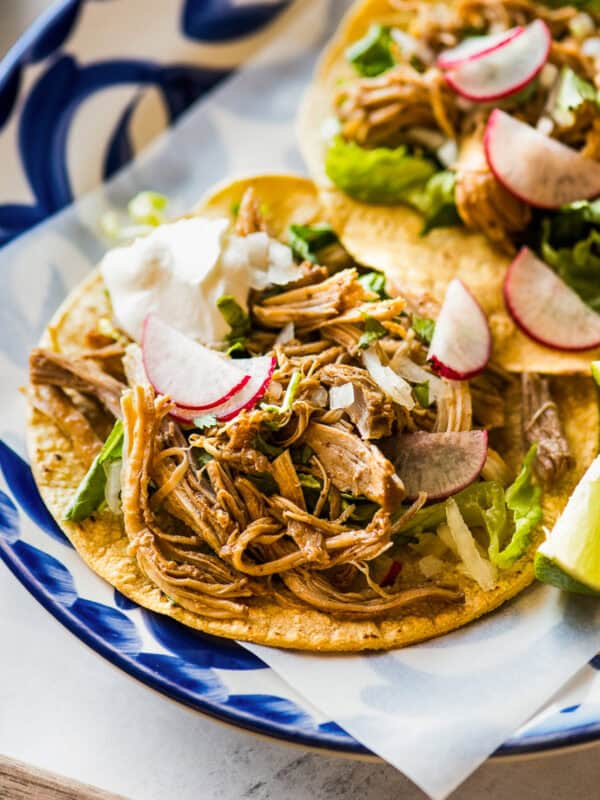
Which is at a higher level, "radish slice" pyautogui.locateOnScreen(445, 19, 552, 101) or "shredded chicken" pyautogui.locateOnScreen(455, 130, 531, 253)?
"radish slice" pyautogui.locateOnScreen(445, 19, 552, 101)

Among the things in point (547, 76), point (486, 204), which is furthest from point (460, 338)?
point (547, 76)

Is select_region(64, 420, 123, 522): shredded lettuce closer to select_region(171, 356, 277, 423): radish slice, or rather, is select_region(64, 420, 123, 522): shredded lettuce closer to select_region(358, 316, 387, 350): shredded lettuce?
select_region(171, 356, 277, 423): radish slice

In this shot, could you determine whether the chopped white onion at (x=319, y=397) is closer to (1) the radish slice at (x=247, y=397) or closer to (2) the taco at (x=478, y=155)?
(1) the radish slice at (x=247, y=397)

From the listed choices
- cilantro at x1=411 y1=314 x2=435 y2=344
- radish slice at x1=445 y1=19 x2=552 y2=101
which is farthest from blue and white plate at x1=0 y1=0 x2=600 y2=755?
cilantro at x1=411 y1=314 x2=435 y2=344

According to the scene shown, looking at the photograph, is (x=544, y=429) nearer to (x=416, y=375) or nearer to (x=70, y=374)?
(x=416, y=375)

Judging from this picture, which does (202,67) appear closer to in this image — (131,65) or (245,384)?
(131,65)

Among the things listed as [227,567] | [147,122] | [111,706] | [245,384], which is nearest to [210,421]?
[245,384]
